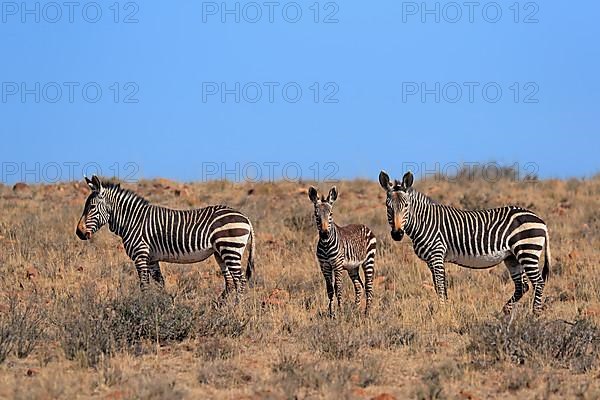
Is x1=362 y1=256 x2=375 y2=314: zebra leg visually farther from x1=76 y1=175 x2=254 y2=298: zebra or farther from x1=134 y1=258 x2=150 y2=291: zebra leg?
x1=134 y1=258 x2=150 y2=291: zebra leg

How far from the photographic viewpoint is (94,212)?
12445mm

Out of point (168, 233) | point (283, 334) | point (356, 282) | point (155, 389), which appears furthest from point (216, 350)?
point (356, 282)

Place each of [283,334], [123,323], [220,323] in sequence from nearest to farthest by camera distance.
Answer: [123,323]
[220,323]
[283,334]

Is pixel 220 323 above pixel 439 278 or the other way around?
the other way around

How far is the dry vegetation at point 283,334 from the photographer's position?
24.2 feet

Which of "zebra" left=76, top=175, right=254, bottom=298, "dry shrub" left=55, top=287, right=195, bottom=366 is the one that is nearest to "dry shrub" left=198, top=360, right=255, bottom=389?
"dry shrub" left=55, top=287, right=195, bottom=366

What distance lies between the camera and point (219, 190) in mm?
26078

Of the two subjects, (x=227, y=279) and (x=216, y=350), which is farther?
(x=227, y=279)

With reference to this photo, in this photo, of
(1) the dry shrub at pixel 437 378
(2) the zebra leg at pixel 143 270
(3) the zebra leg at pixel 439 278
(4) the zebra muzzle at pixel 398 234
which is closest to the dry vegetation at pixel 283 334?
(1) the dry shrub at pixel 437 378

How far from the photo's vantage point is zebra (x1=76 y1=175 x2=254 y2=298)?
1237cm

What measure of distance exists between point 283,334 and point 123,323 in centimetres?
188

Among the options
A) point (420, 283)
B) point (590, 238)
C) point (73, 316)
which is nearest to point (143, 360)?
point (73, 316)

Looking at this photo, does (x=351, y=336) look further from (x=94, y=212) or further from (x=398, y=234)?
(x=94, y=212)

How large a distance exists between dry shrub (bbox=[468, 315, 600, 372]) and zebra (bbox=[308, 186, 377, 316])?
106 inches
